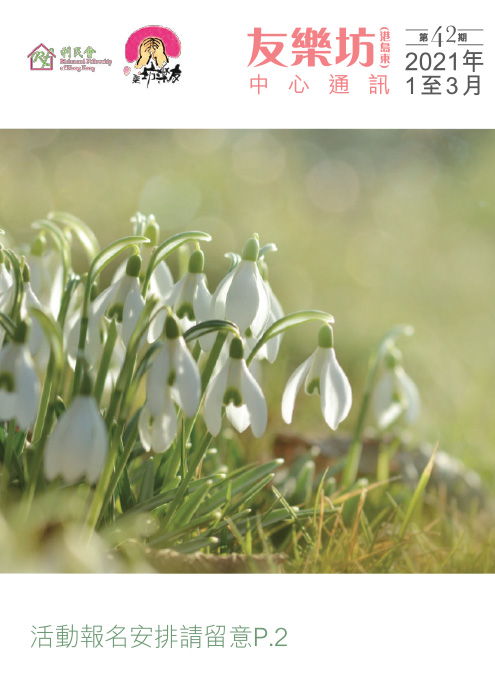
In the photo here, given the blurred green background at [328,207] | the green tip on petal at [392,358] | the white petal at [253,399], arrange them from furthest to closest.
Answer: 1. the blurred green background at [328,207]
2. the green tip on petal at [392,358]
3. the white petal at [253,399]

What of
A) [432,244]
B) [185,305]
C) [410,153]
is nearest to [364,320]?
[432,244]

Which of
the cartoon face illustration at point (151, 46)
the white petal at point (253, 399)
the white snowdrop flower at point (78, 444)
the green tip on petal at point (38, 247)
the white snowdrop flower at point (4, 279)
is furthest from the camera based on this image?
the cartoon face illustration at point (151, 46)

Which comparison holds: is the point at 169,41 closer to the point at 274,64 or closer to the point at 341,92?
the point at 274,64

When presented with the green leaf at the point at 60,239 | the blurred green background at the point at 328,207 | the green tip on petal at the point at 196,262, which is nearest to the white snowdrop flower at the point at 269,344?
the green tip on petal at the point at 196,262

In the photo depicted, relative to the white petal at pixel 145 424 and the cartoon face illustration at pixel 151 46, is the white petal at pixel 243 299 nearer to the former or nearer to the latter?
the white petal at pixel 145 424

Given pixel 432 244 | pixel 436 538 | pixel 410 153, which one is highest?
pixel 410 153

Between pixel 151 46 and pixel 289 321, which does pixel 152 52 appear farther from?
pixel 289 321

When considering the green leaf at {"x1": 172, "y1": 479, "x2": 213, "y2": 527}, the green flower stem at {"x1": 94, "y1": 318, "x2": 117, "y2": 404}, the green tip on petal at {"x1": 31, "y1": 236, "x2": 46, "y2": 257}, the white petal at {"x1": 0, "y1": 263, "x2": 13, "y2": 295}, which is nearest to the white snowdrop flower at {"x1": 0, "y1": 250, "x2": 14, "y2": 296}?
the white petal at {"x1": 0, "y1": 263, "x2": 13, "y2": 295}
